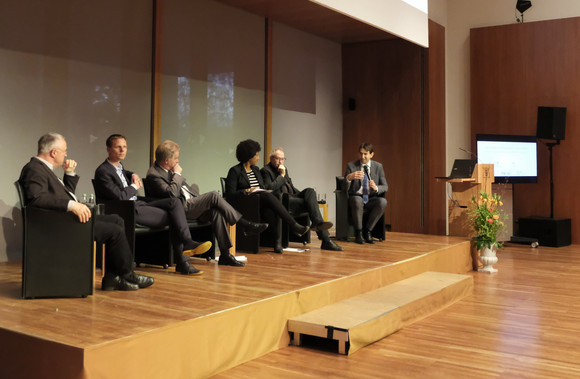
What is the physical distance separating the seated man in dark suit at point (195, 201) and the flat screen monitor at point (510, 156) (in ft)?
15.4

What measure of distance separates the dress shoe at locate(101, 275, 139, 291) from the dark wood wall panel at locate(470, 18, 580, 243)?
6.85m

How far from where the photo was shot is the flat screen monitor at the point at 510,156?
8.49m

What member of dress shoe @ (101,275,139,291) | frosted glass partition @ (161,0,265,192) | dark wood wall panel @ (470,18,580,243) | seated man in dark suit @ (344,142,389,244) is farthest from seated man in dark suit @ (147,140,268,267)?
dark wood wall panel @ (470,18,580,243)

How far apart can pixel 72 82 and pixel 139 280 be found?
242 cm

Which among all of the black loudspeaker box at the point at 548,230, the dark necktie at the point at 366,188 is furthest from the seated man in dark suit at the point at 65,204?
the black loudspeaker box at the point at 548,230

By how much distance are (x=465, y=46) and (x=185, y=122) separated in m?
4.97

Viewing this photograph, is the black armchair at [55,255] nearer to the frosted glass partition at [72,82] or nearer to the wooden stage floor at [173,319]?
the wooden stage floor at [173,319]

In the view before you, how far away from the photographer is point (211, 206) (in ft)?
16.0

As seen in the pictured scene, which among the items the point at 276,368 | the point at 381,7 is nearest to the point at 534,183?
the point at 381,7

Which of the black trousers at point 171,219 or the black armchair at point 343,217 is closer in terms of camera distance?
the black trousers at point 171,219

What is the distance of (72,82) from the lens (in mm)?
5543

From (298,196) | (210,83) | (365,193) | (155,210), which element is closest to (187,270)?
(155,210)

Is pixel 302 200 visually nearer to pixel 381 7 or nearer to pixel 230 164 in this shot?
pixel 230 164

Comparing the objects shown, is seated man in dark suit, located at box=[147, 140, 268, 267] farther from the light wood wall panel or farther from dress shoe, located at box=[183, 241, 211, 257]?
the light wood wall panel
